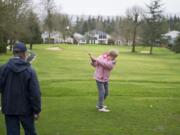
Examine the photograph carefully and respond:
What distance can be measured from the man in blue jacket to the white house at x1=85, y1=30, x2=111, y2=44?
15974 cm

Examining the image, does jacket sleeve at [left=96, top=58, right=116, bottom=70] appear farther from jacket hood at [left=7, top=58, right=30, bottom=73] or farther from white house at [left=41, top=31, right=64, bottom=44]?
white house at [left=41, top=31, right=64, bottom=44]

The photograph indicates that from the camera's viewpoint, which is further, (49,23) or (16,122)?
(49,23)

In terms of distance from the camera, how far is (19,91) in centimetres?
695

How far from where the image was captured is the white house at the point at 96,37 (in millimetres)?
168600

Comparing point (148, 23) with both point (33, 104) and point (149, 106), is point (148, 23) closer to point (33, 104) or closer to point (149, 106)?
point (149, 106)

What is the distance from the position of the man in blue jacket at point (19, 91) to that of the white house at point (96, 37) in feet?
524

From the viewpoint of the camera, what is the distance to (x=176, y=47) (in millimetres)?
81938

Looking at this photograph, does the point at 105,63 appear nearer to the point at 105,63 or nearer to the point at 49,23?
the point at 105,63

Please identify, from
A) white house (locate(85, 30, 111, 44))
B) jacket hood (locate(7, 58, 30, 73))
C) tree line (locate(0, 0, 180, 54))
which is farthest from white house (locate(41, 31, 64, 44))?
jacket hood (locate(7, 58, 30, 73))

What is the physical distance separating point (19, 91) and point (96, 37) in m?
171

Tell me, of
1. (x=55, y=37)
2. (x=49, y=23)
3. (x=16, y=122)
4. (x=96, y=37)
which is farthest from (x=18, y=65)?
(x=96, y=37)

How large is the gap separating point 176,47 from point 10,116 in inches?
3032

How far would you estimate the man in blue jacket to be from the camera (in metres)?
6.89

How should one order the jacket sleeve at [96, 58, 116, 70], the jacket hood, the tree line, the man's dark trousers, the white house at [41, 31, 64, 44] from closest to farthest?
the jacket hood
the man's dark trousers
the jacket sleeve at [96, 58, 116, 70]
the tree line
the white house at [41, 31, 64, 44]
